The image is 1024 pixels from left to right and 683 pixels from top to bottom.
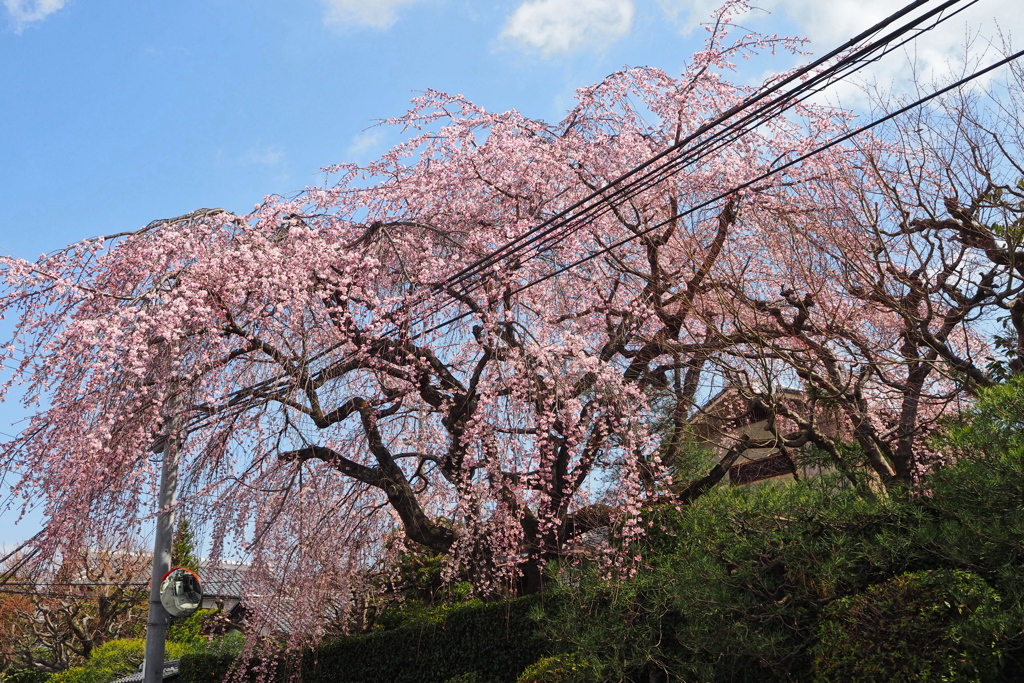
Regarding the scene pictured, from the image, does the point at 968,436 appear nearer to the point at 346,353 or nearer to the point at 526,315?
the point at 526,315

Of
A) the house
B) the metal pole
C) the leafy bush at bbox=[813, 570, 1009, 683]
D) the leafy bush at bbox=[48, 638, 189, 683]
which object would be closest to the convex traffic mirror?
the metal pole

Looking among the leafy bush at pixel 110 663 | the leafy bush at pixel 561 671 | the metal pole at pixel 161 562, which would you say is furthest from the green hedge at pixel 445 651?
the leafy bush at pixel 110 663

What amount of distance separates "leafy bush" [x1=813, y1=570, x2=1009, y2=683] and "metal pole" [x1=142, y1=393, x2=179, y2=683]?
6.42 meters

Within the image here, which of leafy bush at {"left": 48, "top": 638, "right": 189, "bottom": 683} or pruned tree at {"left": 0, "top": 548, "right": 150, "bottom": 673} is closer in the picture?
leafy bush at {"left": 48, "top": 638, "right": 189, "bottom": 683}

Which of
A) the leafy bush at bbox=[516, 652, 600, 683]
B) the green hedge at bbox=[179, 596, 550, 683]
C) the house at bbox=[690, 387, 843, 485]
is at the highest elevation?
the house at bbox=[690, 387, 843, 485]

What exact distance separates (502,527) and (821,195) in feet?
18.2

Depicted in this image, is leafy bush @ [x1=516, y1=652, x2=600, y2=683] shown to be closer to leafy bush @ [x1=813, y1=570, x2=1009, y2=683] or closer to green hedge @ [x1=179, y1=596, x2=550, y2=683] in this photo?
green hedge @ [x1=179, y1=596, x2=550, y2=683]

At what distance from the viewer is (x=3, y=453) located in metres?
7.64

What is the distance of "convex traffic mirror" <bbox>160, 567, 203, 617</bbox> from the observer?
910 cm

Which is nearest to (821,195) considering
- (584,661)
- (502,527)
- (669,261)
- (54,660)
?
(669,261)

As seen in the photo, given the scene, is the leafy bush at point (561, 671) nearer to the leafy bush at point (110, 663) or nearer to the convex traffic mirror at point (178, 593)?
the convex traffic mirror at point (178, 593)

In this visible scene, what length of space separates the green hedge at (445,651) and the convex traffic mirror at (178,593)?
11.9 feet

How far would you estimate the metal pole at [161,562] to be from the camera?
8.92m

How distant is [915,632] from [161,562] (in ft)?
24.7
